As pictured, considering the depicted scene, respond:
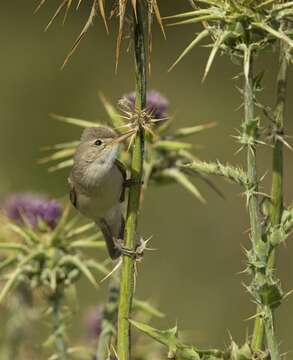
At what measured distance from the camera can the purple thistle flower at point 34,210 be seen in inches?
187

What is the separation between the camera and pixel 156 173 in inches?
186

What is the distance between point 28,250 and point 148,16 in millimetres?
1811

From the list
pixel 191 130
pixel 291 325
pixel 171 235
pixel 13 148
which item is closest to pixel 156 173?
pixel 191 130

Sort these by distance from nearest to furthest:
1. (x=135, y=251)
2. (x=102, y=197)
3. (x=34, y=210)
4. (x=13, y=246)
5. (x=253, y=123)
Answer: (x=135, y=251) → (x=253, y=123) → (x=102, y=197) → (x=13, y=246) → (x=34, y=210)

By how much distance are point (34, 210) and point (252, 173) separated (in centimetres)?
171

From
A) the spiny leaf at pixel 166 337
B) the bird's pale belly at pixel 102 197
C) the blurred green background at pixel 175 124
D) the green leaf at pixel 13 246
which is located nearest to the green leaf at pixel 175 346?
the spiny leaf at pixel 166 337

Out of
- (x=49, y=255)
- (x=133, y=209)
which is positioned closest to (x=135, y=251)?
(x=133, y=209)

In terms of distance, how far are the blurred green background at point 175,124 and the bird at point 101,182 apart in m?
4.25

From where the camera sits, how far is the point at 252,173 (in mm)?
3322

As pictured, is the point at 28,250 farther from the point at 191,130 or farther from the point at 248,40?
the point at 248,40

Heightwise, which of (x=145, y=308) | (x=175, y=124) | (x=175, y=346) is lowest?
(x=175, y=346)

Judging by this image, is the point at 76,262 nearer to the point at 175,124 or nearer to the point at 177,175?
the point at 177,175

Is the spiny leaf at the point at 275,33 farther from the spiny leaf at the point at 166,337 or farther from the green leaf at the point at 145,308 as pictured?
the green leaf at the point at 145,308

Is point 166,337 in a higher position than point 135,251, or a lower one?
lower
